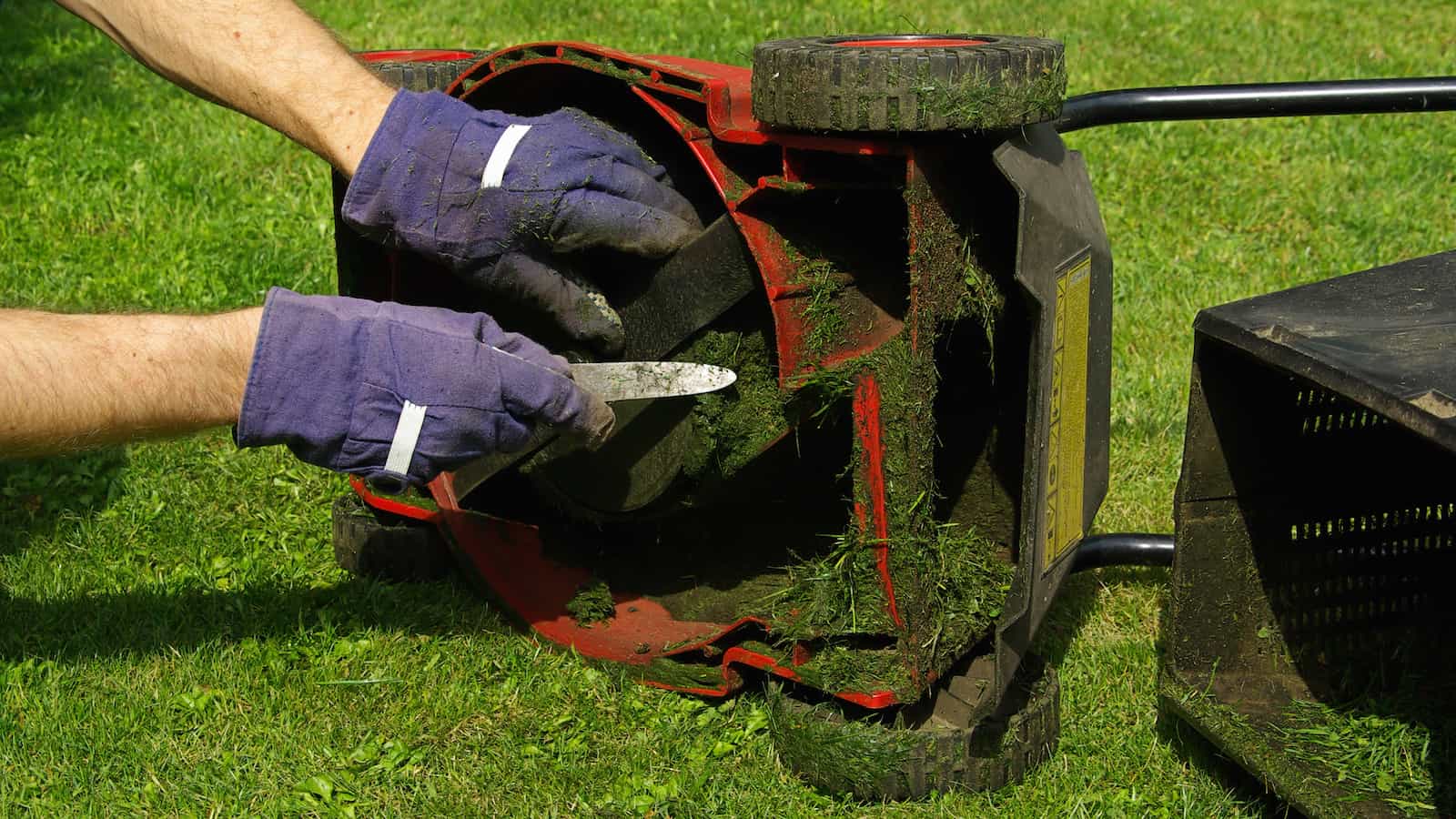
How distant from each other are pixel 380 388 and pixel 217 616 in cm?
120

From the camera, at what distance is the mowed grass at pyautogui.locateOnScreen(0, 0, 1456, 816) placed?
8.70 ft

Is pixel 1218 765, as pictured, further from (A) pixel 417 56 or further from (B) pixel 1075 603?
(A) pixel 417 56

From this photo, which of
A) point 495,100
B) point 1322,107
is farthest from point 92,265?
point 1322,107

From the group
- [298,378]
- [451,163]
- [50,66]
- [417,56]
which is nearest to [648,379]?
[451,163]

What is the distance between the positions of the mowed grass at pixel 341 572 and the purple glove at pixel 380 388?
65 centimetres

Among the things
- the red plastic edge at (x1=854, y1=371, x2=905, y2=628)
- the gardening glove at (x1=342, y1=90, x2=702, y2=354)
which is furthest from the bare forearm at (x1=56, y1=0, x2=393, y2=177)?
the red plastic edge at (x1=854, y1=371, x2=905, y2=628)

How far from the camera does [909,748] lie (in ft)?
8.20

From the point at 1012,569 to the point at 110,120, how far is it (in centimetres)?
492

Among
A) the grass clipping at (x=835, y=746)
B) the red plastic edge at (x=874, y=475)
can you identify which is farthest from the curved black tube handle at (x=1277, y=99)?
the grass clipping at (x=835, y=746)

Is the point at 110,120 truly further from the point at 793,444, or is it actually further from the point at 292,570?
the point at 793,444

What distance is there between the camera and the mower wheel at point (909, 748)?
2512mm

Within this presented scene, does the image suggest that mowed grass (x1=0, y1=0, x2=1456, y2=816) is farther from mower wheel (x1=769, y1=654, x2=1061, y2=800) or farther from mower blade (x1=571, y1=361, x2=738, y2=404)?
mower blade (x1=571, y1=361, x2=738, y2=404)

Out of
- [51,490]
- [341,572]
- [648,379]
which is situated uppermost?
[648,379]

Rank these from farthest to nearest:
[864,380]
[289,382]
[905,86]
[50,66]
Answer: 1. [50,66]
2. [864,380]
3. [289,382]
4. [905,86]
